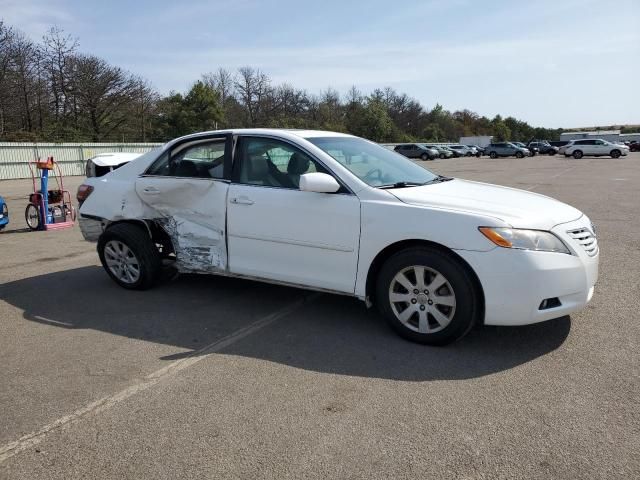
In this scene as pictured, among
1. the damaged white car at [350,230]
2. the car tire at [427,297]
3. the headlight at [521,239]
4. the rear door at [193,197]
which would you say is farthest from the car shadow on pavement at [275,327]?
the headlight at [521,239]

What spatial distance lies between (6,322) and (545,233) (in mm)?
4713

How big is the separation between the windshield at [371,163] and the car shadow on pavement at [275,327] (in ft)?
4.13

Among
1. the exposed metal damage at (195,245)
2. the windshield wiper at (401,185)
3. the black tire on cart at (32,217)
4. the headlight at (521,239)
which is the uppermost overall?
the windshield wiper at (401,185)

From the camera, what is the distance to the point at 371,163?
15.3ft

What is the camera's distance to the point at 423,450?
2654mm

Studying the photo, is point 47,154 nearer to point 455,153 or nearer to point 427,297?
point 427,297

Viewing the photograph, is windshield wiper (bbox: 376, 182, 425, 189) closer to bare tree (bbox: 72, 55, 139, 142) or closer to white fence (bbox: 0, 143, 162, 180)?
white fence (bbox: 0, 143, 162, 180)

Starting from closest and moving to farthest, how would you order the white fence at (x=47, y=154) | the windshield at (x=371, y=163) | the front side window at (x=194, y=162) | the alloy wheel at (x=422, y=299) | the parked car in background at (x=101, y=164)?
the alloy wheel at (x=422, y=299) → the windshield at (x=371, y=163) → the front side window at (x=194, y=162) → the parked car in background at (x=101, y=164) → the white fence at (x=47, y=154)

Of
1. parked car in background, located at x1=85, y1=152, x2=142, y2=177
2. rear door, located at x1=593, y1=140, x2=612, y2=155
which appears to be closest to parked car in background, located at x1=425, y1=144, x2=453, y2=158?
rear door, located at x1=593, y1=140, x2=612, y2=155

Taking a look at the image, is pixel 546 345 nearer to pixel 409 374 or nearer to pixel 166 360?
pixel 409 374

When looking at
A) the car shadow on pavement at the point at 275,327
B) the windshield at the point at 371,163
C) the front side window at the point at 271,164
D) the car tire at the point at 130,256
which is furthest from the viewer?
the car tire at the point at 130,256

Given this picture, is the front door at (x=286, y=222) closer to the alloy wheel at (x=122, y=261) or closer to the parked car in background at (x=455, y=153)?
the alloy wheel at (x=122, y=261)

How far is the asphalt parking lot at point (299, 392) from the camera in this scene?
2594 mm

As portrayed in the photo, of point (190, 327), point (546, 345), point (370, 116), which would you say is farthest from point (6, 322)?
point (370, 116)
